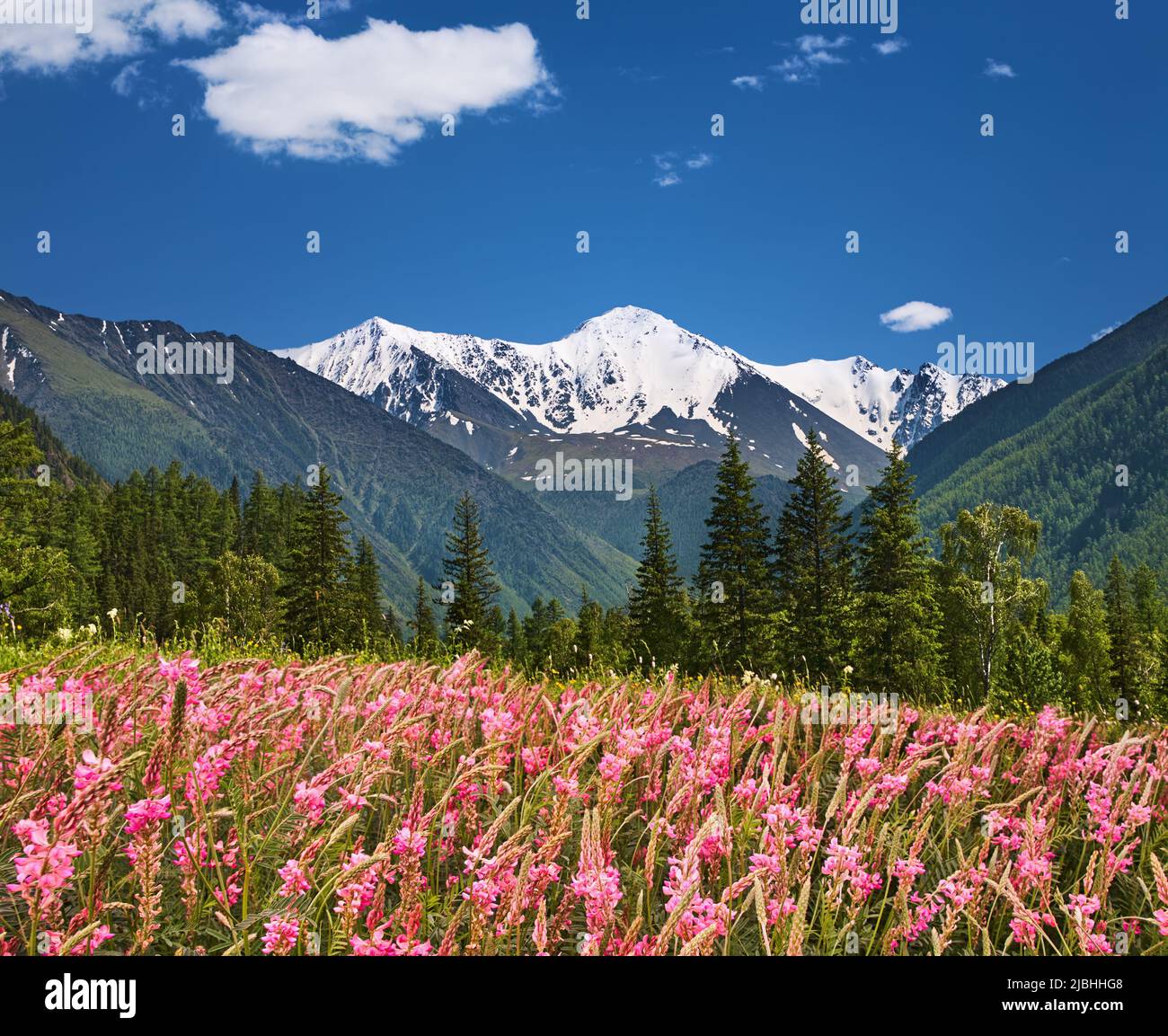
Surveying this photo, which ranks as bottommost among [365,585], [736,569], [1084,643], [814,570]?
[1084,643]

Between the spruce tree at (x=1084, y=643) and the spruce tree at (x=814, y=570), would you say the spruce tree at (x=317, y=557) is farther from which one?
the spruce tree at (x=1084, y=643)

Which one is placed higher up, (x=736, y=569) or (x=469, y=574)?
(x=736, y=569)

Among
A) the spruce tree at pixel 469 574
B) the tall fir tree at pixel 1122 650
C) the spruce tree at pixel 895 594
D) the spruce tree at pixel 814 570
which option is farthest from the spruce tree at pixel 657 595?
the tall fir tree at pixel 1122 650

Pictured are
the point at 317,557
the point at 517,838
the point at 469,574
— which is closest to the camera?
the point at 517,838

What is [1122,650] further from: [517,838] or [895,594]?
[517,838]

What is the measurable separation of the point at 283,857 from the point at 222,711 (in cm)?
139

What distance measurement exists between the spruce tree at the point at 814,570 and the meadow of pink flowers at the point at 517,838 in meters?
52.1

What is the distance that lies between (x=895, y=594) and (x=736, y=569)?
35.0ft

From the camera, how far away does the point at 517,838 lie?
2.94 meters

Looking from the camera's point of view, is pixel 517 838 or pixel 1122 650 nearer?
pixel 517 838

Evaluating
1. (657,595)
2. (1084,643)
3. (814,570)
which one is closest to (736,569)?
(814,570)

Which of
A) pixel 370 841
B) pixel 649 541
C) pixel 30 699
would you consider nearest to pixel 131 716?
pixel 30 699

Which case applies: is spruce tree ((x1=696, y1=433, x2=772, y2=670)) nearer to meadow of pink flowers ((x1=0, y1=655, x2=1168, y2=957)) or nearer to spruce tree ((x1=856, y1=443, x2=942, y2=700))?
spruce tree ((x1=856, y1=443, x2=942, y2=700))
